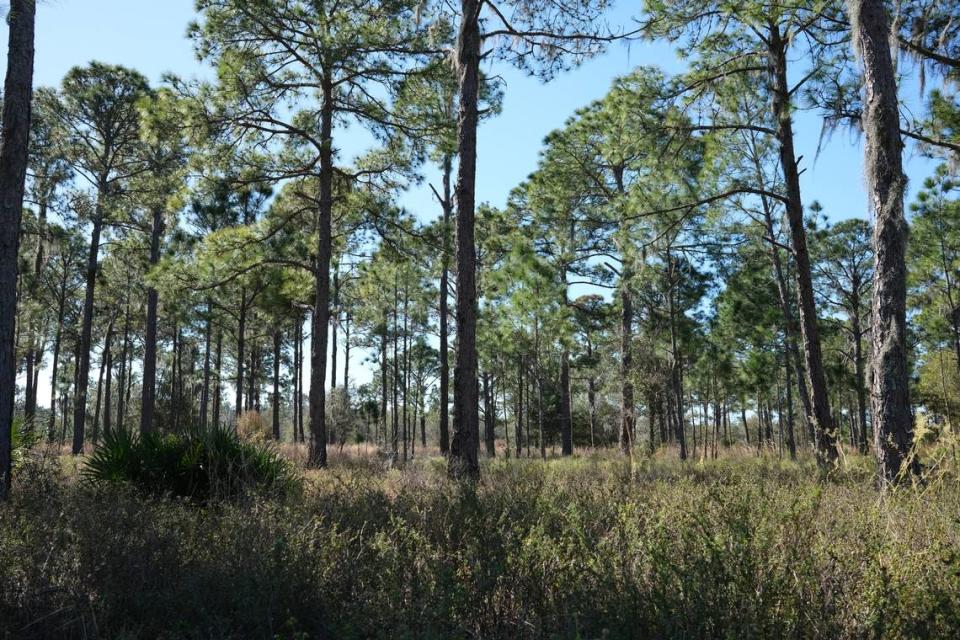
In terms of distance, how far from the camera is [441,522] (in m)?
4.54

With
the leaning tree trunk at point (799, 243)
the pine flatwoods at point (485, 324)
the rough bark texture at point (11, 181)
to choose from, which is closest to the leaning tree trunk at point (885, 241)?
the pine flatwoods at point (485, 324)

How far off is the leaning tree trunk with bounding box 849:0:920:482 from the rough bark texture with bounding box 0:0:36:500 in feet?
29.8

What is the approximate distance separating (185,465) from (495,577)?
4.91 metres

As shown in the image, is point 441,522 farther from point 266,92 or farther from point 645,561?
point 266,92

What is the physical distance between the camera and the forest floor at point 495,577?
2.74m

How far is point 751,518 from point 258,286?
63.0 feet

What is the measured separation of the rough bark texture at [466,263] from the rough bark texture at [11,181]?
5.01 m

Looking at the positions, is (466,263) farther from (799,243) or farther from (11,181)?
(799,243)

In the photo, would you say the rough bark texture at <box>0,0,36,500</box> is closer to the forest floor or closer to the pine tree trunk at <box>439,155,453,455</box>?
the forest floor

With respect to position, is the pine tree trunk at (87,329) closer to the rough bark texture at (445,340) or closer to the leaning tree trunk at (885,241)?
the rough bark texture at (445,340)

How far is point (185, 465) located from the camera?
22.1 ft

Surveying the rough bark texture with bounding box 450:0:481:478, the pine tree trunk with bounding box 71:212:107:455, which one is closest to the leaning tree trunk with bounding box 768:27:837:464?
the rough bark texture with bounding box 450:0:481:478

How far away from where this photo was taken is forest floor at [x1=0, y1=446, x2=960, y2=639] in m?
2.74

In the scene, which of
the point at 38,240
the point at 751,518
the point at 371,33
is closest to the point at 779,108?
the point at 371,33
